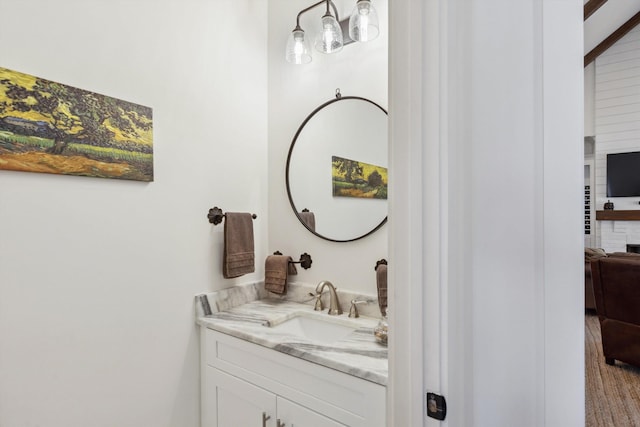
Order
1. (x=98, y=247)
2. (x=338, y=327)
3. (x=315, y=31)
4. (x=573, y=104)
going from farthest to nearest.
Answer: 1. (x=315, y=31)
2. (x=338, y=327)
3. (x=98, y=247)
4. (x=573, y=104)

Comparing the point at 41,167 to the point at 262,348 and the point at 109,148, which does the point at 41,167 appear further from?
the point at 262,348

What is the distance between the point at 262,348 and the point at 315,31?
5.60ft

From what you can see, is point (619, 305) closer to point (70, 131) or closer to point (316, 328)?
point (316, 328)

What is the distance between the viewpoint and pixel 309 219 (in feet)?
6.14

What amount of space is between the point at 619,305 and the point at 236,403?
270cm

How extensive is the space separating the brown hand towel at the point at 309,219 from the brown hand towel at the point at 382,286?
0.50 metres

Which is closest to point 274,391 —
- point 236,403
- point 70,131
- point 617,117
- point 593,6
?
point 236,403

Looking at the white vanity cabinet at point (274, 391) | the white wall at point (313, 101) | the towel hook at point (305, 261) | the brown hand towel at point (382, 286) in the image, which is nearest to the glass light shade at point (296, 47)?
the white wall at point (313, 101)

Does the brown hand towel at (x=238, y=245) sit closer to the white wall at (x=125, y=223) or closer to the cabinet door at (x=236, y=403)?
the white wall at (x=125, y=223)

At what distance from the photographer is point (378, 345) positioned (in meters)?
1.31

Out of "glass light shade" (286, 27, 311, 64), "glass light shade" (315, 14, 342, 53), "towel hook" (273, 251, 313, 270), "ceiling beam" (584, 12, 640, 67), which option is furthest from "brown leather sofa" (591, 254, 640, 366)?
"ceiling beam" (584, 12, 640, 67)

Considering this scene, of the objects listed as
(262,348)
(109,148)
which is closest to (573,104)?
(262,348)

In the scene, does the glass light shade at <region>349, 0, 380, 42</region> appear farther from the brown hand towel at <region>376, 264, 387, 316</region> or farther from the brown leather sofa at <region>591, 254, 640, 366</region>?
the brown leather sofa at <region>591, 254, 640, 366</region>

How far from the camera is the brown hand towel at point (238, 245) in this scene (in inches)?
67.4
